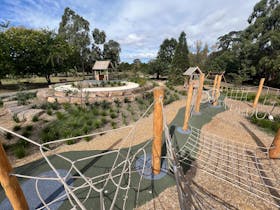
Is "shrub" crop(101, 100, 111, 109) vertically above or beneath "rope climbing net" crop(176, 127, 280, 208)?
above

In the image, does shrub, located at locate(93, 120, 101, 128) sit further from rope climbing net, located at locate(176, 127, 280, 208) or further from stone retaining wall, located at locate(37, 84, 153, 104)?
rope climbing net, located at locate(176, 127, 280, 208)

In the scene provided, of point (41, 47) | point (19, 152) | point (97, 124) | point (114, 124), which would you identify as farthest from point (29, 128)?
point (41, 47)

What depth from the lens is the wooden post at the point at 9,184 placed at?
1.30 metres

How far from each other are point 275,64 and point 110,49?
29867mm

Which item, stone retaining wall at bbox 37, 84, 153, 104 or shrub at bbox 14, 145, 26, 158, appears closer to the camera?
shrub at bbox 14, 145, 26, 158

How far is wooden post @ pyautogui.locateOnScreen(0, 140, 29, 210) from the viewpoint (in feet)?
4.28

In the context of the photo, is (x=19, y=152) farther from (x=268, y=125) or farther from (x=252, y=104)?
(x=252, y=104)

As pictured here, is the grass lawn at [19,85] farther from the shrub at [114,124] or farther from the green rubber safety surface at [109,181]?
the green rubber safety surface at [109,181]

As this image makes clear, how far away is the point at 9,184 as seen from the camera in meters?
1.37

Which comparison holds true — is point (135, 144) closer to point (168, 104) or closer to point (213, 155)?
point (213, 155)

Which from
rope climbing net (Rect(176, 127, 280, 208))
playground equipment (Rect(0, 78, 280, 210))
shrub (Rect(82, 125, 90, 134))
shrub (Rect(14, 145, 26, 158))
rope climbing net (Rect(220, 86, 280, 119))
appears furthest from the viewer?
rope climbing net (Rect(220, 86, 280, 119))

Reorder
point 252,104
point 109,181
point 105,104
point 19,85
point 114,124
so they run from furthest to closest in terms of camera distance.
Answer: point 19,85 → point 252,104 → point 105,104 → point 114,124 → point 109,181

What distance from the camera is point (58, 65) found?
58.2 ft

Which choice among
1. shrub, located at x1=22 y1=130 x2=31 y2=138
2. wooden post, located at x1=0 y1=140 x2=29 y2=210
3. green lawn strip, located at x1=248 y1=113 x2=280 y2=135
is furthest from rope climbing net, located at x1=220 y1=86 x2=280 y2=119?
shrub, located at x1=22 y1=130 x2=31 y2=138
